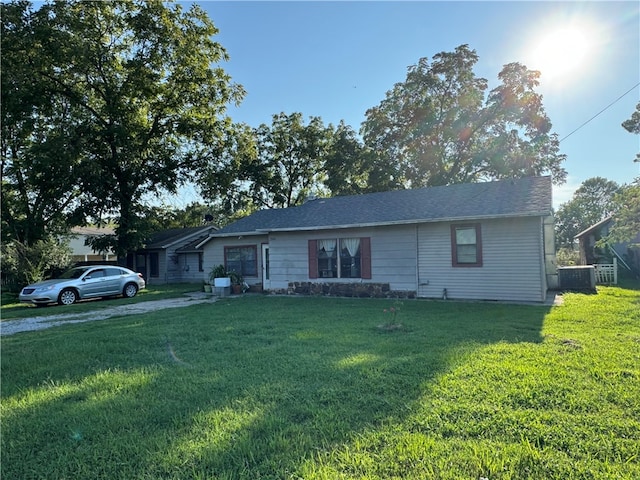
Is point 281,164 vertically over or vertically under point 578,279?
over

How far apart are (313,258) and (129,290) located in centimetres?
790

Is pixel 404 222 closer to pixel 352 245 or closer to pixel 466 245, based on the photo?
pixel 466 245

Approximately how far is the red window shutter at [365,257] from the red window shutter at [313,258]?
1.79 metres

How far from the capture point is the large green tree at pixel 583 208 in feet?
159

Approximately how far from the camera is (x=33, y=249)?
1521 cm

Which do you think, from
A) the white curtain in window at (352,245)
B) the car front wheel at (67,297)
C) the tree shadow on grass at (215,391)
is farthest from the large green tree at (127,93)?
the tree shadow on grass at (215,391)

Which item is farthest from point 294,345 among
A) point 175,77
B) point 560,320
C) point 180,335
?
point 175,77

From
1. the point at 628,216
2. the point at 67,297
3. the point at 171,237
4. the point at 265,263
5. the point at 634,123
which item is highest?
the point at 634,123

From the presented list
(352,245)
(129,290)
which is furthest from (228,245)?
(352,245)

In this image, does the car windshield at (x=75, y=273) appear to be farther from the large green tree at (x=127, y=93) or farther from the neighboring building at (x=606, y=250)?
the neighboring building at (x=606, y=250)

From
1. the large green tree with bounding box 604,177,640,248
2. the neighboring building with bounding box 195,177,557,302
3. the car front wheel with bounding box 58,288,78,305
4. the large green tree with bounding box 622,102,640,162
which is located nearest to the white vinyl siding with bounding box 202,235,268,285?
the neighboring building with bounding box 195,177,557,302

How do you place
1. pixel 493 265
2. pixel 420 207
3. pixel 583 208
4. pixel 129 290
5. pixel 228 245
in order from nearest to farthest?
pixel 493 265 → pixel 420 207 → pixel 129 290 → pixel 228 245 → pixel 583 208

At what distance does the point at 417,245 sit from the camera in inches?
473

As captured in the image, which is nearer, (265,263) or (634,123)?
(265,263)
